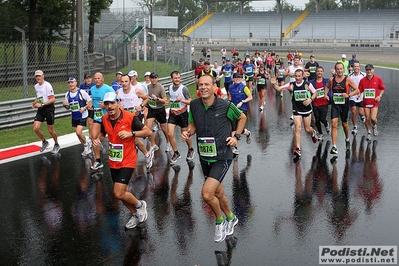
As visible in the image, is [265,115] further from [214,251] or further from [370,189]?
[214,251]

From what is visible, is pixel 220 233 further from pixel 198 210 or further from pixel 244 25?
pixel 244 25

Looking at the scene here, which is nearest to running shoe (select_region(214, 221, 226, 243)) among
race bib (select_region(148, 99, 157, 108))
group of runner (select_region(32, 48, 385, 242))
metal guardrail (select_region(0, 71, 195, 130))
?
group of runner (select_region(32, 48, 385, 242))

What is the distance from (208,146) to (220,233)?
1056 millimetres

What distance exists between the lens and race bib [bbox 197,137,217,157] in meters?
6.84

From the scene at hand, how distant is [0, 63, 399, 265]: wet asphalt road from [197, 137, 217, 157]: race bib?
3.48 ft

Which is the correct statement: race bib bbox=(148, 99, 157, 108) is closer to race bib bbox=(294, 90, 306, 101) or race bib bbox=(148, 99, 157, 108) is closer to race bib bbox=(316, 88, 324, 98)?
race bib bbox=(294, 90, 306, 101)

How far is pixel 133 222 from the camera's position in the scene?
7.46 meters

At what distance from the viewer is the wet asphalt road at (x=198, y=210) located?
259 inches

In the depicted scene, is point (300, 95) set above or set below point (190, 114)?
above

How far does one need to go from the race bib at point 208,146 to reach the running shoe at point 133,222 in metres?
1.36

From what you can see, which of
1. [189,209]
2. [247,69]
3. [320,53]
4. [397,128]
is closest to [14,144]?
[189,209]

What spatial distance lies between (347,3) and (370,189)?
325 feet

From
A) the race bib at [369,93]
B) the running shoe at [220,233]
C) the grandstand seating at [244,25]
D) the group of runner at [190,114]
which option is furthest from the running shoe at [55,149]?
the grandstand seating at [244,25]

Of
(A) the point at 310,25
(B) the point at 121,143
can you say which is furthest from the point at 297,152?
Answer: (A) the point at 310,25
